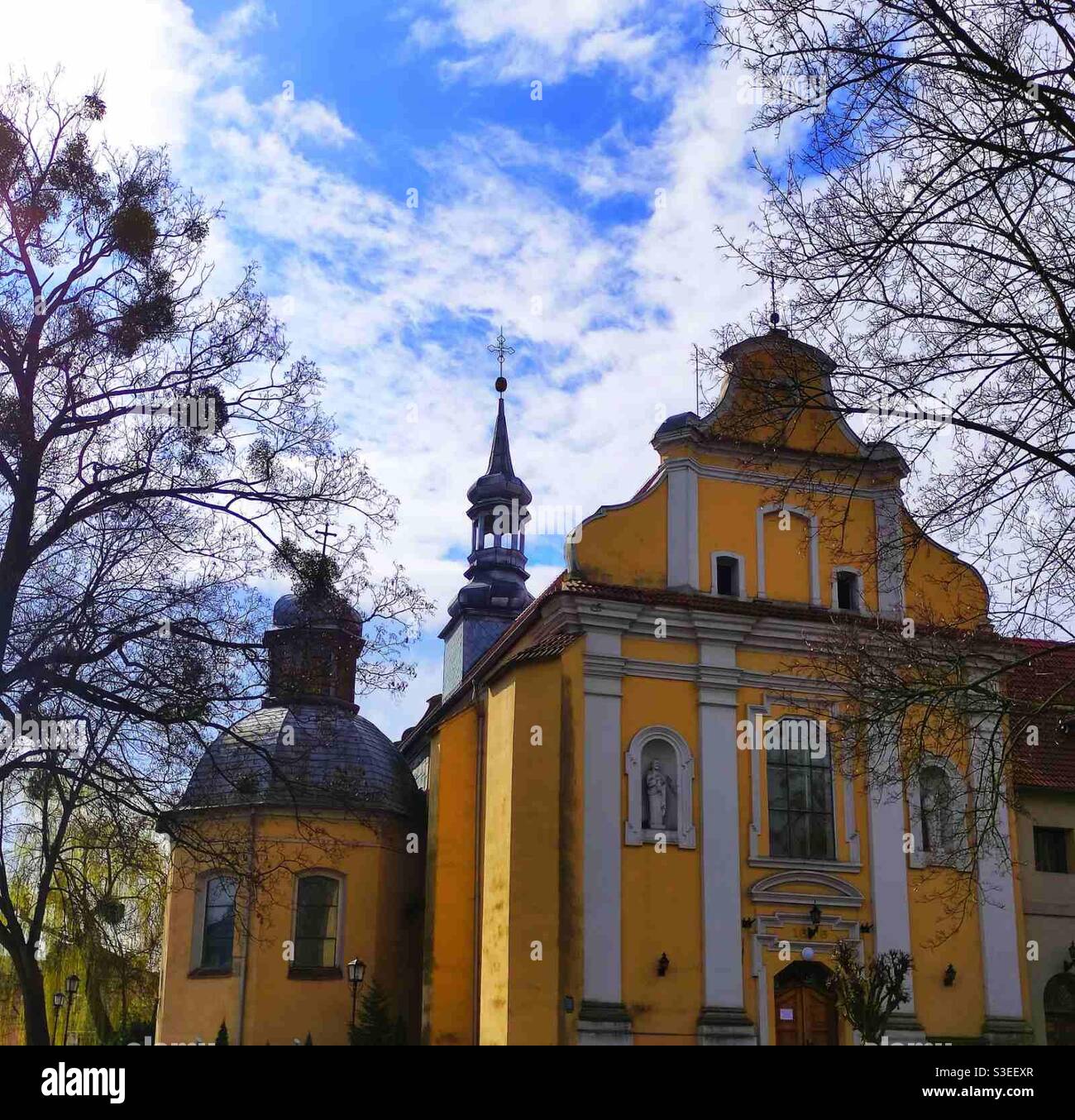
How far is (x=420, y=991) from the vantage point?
30422mm

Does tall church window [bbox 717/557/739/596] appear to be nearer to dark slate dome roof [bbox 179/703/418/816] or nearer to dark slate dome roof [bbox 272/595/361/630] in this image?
dark slate dome roof [bbox 179/703/418/816]

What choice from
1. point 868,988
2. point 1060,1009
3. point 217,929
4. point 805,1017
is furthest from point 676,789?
point 217,929

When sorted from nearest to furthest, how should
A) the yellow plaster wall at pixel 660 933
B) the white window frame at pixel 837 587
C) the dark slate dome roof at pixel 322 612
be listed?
the dark slate dome roof at pixel 322 612 < the yellow plaster wall at pixel 660 933 < the white window frame at pixel 837 587

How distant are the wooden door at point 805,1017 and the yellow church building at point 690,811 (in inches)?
1.6

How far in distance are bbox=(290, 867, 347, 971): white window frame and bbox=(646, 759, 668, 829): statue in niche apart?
9.52 meters

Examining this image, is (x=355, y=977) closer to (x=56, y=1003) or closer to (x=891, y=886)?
(x=56, y=1003)

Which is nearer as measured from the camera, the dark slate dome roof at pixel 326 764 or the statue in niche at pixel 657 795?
the statue in niche at pixel 657 795

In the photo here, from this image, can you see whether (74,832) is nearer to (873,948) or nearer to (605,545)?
(605,545)

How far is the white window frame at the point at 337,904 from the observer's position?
96.3ft

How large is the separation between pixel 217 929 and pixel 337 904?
2.72 meters

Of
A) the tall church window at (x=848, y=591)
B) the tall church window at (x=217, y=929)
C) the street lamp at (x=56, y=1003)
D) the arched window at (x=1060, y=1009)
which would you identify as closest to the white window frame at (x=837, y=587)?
the tall church window at (x=848, y=591)

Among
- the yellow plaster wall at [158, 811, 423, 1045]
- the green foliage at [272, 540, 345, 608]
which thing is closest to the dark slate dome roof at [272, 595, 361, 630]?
the green foliage at [272, 540, 345, 608]

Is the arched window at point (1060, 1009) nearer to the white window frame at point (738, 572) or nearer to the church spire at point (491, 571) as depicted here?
the white window frame at point (738, 572)

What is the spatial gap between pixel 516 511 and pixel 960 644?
30521mm
